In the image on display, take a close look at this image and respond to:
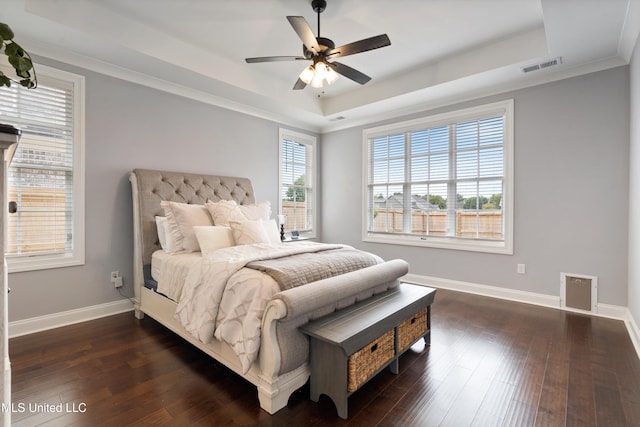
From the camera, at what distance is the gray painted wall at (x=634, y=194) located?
252 cm

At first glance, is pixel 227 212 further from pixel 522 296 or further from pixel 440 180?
pixel 522 296

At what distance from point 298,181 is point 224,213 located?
2281 millimetres

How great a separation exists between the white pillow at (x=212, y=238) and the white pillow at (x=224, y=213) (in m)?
0.25

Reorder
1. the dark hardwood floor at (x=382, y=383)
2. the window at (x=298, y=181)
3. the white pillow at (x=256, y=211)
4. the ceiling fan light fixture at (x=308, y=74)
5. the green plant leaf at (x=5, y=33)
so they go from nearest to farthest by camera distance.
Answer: the green plant leaf at (x=5, y=33), the dark hardwood floor at (x=382, y=383), the ceiling fan light fixture at (x=308, y=74), the white pillow at (x=256, y=211), the window at (x=298, y=181)

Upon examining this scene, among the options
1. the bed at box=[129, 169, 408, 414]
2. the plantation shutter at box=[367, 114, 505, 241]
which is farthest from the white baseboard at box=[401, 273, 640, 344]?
the bed at box=[129, 169, 408, 414]

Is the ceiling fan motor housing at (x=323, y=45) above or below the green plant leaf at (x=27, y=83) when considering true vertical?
above

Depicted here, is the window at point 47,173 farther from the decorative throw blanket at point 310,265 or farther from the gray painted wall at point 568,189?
A: the gray painted wall at point 568,189

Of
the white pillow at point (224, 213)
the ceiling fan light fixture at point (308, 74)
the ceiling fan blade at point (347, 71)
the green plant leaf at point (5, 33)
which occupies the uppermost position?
the ceiling fan blade at point (347, 71)

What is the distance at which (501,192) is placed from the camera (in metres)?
3.83

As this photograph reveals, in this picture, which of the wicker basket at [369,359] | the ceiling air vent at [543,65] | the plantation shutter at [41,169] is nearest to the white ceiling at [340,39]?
the ceiling air vent at [543,65]

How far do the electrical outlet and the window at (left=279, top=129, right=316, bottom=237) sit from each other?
2417 mm

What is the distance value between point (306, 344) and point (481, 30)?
3295 mm

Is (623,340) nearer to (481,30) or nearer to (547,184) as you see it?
(547,184)

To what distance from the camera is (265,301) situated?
1775mm
